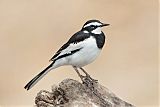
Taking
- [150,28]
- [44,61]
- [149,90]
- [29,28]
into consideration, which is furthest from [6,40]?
[149,90]

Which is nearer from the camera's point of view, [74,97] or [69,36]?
[74,97]

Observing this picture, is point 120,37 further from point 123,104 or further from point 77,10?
point 123,104

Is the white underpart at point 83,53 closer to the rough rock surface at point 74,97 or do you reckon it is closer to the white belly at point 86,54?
the white belly at point 86,54

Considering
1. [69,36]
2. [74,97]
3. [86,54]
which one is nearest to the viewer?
[74,97]

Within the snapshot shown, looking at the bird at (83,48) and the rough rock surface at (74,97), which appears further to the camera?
the bird at (83,48)

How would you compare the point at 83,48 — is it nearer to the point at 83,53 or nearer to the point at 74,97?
the point at 83,53

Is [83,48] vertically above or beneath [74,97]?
above

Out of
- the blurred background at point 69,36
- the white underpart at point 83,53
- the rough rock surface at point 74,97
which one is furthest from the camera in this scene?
the blurred background at point 69,36

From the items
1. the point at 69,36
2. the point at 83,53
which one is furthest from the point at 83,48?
the point at 69,36

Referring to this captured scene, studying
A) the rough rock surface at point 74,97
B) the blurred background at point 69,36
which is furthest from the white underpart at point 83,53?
the blurred background at point 69,36
